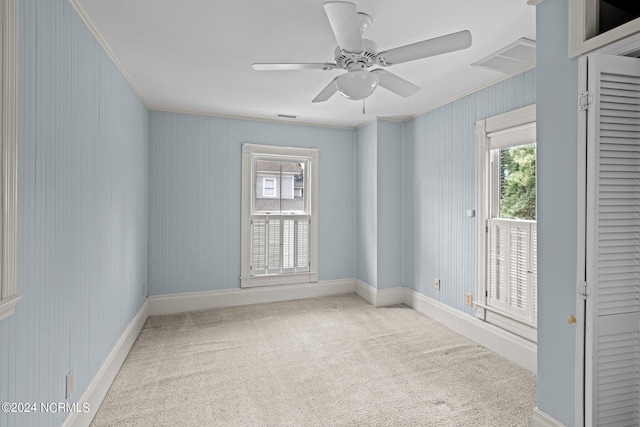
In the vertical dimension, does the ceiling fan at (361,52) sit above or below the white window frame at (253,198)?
above

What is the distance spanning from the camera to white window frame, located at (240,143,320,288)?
14.6 feet

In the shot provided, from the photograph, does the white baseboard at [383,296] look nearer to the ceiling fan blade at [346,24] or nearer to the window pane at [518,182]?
the window pane at [518,182]

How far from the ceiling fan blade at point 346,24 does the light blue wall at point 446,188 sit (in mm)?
1822

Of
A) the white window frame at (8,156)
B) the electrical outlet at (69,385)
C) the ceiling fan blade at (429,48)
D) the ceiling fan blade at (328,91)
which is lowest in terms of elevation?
the electrical outlet at (69,385)

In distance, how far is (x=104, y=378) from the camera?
2.37m

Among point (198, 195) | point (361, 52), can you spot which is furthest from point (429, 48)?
point (198, 195)

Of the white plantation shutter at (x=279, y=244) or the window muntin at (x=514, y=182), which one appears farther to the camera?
the white plantation shutter at (x=279, y=244)

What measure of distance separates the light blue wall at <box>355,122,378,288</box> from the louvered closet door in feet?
9.75

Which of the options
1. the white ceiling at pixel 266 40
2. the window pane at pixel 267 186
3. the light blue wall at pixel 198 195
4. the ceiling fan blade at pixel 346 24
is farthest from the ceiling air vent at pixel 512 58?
the window pane at pixel 267 186

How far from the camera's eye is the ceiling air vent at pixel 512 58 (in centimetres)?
235

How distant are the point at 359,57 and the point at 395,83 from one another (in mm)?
433

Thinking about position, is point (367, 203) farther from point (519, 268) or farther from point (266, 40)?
point (266, 40)

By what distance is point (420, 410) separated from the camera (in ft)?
7.31

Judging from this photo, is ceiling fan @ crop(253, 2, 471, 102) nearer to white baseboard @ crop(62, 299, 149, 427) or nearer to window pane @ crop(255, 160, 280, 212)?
white baseboard @ crop(62, 299, 149, 427)
